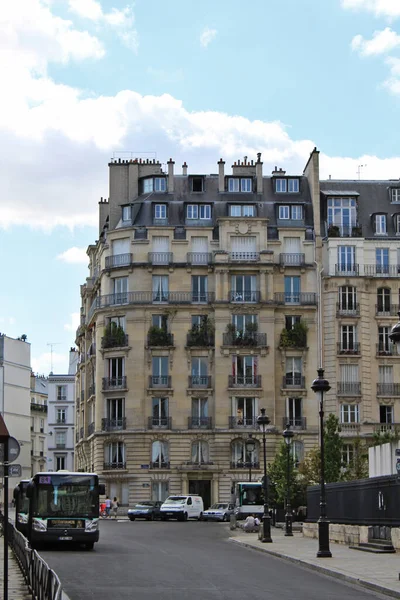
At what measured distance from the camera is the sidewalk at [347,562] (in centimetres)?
2129

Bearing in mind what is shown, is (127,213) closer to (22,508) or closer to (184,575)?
(22,508)

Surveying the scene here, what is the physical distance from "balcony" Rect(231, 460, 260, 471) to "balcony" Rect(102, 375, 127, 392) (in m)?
8.73

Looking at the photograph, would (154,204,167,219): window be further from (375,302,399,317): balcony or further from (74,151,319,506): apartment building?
(375,302,399,317): balcony

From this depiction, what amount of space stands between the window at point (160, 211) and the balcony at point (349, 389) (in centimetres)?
1668

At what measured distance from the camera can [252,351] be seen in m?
75.4

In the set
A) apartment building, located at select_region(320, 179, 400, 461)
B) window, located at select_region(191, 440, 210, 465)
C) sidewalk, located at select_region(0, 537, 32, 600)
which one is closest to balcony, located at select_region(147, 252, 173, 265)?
apartment building, located at select_region(320, 179, 400, 461)

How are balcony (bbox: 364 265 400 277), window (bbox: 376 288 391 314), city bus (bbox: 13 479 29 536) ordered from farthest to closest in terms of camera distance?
balcony (bbox: 364 265 400 277) < window (bbox: 376 288 391 314) < city bus (bbox: 13 479 29 536)

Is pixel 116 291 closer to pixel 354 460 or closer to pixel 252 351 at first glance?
pixel 252 351

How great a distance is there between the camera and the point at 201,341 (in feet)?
250

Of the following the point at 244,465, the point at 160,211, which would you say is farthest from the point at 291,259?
the point at 244,465

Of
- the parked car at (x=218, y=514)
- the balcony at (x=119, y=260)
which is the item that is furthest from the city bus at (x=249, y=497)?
the balcony at (x=119, y=260)

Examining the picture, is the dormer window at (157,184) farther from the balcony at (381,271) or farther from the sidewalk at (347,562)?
the sidewalk at (347,562)

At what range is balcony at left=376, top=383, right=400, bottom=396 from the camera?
75.6 m

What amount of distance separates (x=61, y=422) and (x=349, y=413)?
49.7 m
